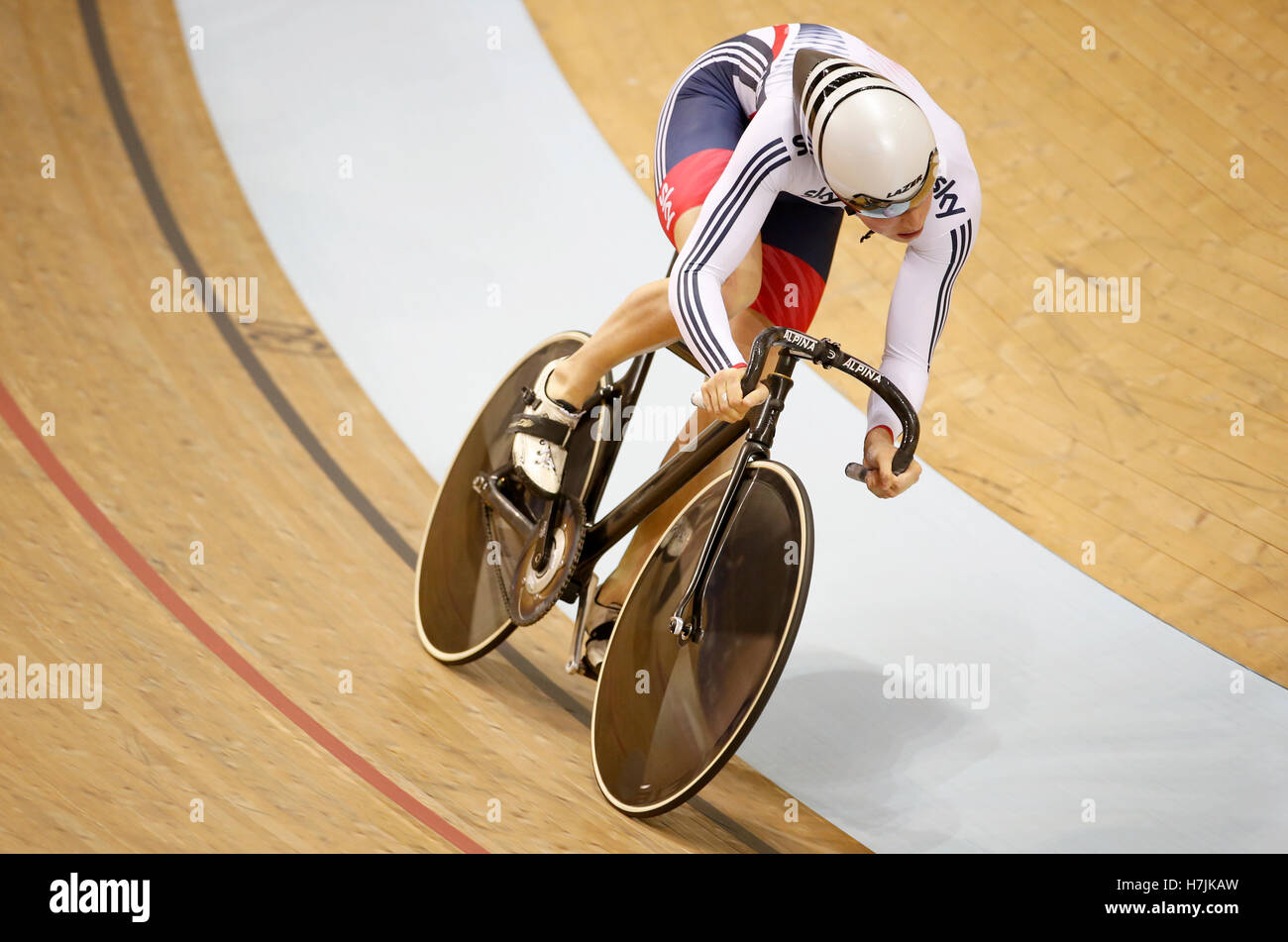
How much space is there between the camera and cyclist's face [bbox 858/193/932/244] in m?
2.09

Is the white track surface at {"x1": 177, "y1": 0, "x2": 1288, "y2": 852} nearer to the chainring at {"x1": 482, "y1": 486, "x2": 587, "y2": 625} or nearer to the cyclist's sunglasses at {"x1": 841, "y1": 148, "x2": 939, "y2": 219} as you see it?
the chainring at {"x1": 482, "y1": 486, "x2": 587, "y2": 625}

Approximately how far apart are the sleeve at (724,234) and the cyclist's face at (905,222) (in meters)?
0.19

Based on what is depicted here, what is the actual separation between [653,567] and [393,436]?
1.59 m

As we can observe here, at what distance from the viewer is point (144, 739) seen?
2.34m

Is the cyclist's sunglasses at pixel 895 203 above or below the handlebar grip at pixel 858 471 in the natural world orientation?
above

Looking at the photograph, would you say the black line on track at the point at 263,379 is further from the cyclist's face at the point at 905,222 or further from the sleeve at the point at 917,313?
the cyclist's face at the point at 905,222

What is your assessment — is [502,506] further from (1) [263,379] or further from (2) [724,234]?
(1) [263,379]

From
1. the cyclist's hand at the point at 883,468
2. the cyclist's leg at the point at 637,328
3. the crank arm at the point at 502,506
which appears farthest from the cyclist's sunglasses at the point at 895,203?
the crank arm at the point at 502,506

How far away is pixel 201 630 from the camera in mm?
2783

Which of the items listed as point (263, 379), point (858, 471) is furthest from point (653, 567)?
point (263, 379)

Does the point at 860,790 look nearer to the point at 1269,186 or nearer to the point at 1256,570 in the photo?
the point at 1256,570

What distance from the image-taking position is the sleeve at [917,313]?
231cm

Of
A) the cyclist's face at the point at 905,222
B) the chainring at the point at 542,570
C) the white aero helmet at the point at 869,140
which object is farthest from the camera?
the chainring at the point at 542,570

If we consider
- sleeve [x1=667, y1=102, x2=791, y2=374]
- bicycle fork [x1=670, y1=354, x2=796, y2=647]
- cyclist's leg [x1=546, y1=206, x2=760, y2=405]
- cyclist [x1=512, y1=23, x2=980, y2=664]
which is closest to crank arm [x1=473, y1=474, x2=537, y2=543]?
cyclist [x1=512, y1=23, x2=980, y2=664]
